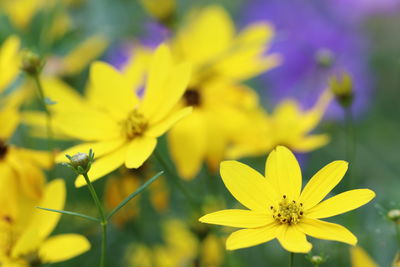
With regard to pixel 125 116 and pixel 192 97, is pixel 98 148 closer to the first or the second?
pixel 125 116

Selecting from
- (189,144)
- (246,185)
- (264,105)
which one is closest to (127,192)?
(189,144)

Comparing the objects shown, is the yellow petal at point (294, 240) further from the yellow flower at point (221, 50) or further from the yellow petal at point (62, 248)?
the yellow flower at point (221, 50)

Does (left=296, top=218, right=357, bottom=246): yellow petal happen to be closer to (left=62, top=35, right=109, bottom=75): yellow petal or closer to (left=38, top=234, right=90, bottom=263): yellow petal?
(left=38, top=234, right=90, bottom=263): yellow petal

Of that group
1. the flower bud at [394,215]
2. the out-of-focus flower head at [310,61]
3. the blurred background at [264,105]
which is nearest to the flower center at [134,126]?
the blurred background at [264,105]

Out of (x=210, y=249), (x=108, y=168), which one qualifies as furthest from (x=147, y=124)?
(x=210, y=249)

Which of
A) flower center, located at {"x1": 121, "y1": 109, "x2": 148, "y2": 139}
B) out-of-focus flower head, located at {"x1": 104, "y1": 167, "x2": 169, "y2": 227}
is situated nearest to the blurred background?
out-of-focus flower head, located at {"x1": 104, "y1": 167, "x2": 169, "y2": 227}

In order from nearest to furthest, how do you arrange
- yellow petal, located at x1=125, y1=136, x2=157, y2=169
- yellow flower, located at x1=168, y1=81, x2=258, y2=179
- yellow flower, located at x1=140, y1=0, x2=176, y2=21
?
yellow petal, located at x1=125, y1=136, x2=157, y2=169 → yellow flower, located at x1=168, y1=81, x2=258, y2=179 → yellow flower, located at x1=140, y1=0, x2=176, y2=21
